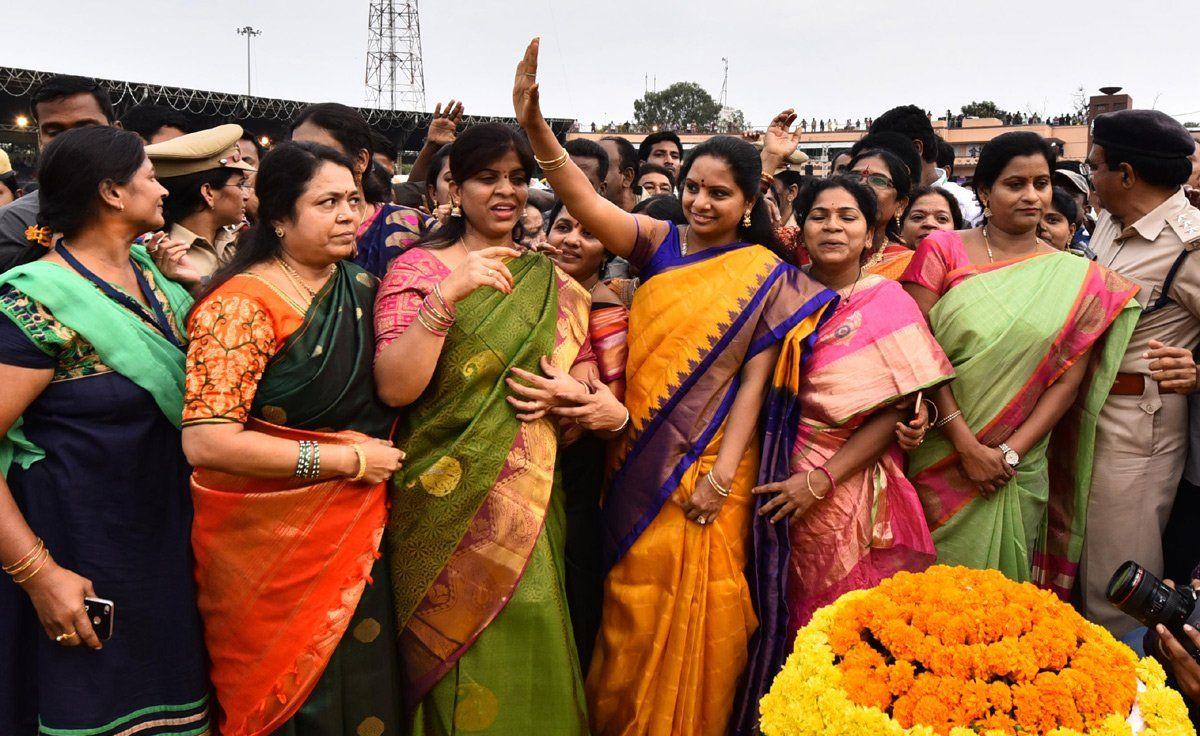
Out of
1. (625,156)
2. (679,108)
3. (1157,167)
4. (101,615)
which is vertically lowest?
(101,615)

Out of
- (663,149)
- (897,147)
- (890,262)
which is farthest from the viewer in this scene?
(663,149)

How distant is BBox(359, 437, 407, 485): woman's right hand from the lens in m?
2.53

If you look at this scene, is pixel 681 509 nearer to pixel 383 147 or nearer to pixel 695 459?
pixel 695 459

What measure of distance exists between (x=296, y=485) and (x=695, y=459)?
140 cm

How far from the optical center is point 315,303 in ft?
8.29

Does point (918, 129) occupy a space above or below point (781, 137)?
above

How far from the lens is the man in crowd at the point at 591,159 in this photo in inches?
185

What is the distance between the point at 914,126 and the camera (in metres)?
6.10

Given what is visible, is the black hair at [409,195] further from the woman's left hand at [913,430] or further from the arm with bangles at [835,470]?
the woman's left hand at [913,430]

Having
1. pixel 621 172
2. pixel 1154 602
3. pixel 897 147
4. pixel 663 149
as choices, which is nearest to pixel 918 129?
pixel 897 147

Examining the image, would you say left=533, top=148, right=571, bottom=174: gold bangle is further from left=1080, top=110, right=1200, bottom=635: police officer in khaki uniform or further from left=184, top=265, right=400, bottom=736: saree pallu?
left=1080, top=110, right=1200, bottom=635: police officer in khaki uniform

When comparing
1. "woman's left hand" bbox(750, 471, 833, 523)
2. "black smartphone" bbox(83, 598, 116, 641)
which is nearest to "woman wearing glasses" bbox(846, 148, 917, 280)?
"woman's left hand" bbox(750, 471, 833, 523)

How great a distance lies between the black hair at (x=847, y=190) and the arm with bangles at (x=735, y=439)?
0.68 m

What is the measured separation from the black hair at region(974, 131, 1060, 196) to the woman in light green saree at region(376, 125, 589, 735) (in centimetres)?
208
